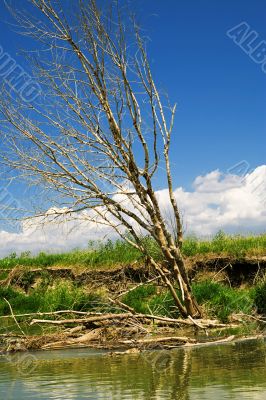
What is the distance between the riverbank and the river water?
784 millimetres

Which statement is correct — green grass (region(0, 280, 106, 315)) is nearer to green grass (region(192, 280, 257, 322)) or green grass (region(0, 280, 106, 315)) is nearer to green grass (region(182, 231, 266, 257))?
green grass (region(192, 280, 257, 322))

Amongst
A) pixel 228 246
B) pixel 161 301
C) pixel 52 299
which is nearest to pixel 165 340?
pixel 161 301

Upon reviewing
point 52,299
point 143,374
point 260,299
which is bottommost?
point 143,374

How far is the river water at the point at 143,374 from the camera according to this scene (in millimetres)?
4805

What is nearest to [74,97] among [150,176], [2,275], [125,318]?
[150,176]

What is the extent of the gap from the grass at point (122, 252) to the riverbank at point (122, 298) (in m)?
0.03

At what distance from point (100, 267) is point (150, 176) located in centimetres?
751

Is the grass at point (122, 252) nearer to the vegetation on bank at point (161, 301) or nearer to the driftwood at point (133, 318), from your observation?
the vegetation on bank at point (161, 301)

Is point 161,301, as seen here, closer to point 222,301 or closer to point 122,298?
point 222,301

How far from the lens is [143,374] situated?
5.81 metres

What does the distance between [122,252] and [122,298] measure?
4.40 metres

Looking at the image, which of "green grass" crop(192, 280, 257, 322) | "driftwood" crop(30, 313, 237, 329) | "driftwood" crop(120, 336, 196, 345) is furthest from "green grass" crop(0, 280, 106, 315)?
"driftwood" crop(120, 336, 196, 345)

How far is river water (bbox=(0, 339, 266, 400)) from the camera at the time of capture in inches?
189

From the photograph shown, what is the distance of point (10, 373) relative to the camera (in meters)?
6.42
